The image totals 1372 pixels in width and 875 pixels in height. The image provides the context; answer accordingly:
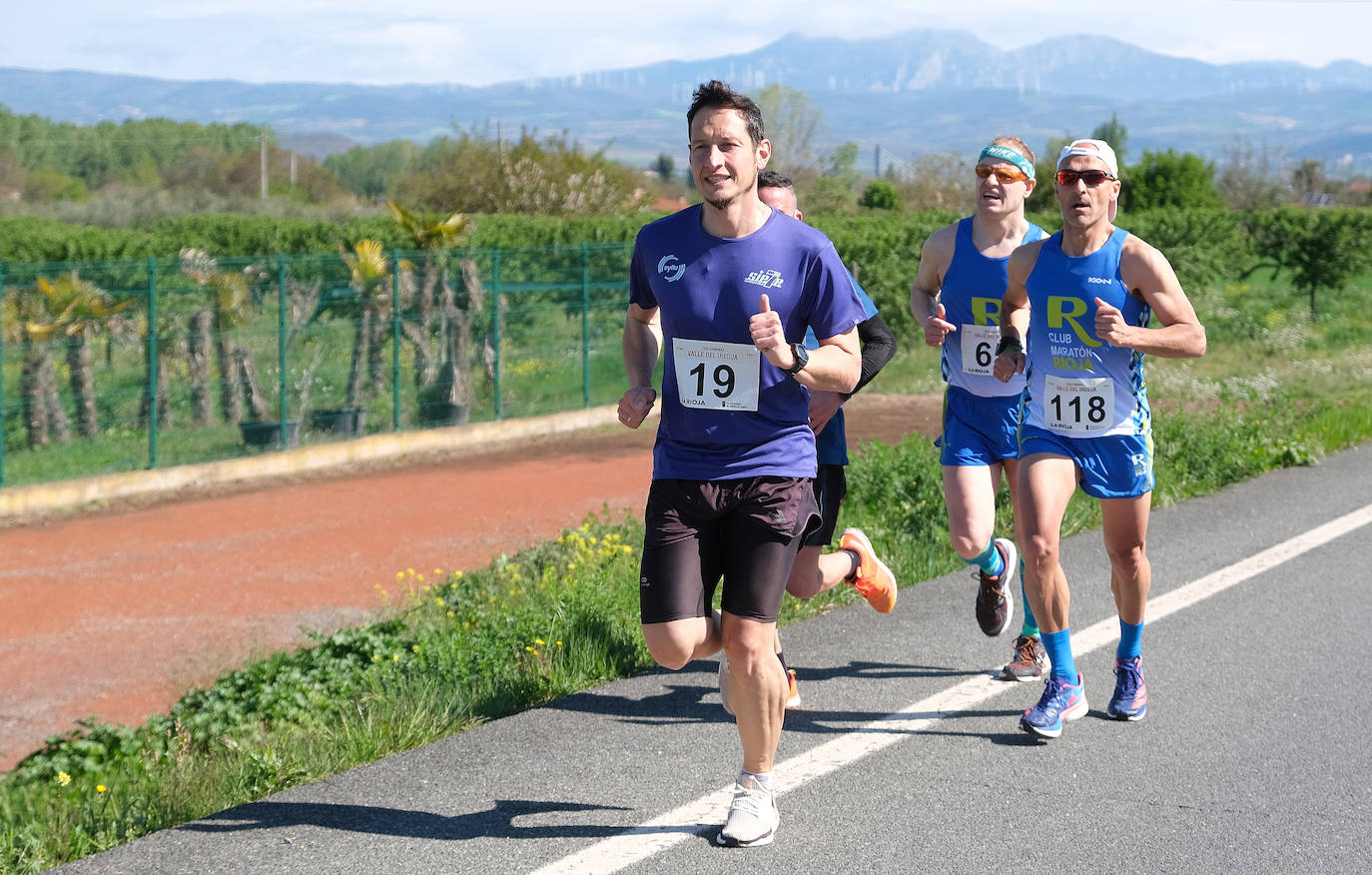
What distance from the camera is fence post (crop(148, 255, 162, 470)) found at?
15078mm

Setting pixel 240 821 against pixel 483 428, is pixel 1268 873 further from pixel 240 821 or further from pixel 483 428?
pixel 483 428

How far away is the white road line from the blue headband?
2.12 meters

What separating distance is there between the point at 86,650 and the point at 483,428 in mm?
9360

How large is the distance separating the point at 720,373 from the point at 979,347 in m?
2.22

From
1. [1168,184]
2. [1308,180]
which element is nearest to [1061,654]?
[1168,184]

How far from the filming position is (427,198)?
4731cm

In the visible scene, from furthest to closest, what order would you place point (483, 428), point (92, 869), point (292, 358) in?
1. point (483, 428)
2. point (292, 358)
3. point (92, 869)

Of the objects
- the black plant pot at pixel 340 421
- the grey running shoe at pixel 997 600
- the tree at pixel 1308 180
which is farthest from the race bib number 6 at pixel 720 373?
the tree at pixel 1308 180

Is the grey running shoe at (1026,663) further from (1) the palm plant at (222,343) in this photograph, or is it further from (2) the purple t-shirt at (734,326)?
(1) the palm plant at (222,343)

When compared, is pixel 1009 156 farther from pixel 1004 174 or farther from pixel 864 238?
pixel 864 238

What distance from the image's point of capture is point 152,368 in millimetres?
15195

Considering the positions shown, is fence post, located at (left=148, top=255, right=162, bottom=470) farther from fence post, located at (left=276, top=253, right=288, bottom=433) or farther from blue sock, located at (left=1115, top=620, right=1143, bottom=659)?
blue sock, located at (left=1115, top=620, right=1143, bottom=659)

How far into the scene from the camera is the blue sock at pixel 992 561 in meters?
6.29

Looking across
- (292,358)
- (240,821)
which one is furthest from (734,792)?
(292,358)
